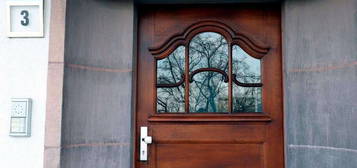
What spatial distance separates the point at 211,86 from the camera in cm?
230

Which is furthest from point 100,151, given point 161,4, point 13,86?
point 161,4

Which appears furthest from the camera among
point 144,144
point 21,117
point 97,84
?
point 144,144

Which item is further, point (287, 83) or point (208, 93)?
point (208, 93)

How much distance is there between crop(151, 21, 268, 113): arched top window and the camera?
2.29 metres

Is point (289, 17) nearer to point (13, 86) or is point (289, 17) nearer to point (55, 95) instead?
point (55, 95)

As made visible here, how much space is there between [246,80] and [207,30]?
410 mm

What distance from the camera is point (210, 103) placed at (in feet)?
7.55

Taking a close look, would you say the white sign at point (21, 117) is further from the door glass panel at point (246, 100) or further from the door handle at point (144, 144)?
the door glass panel at point (246, 100)

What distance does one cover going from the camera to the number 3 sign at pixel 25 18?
206cm

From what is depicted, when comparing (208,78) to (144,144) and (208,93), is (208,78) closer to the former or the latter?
(208,93)

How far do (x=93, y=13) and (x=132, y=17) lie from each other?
0.24 m

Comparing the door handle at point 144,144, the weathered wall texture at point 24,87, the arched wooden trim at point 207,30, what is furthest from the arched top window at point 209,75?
the weathered wall texture at point 24,87

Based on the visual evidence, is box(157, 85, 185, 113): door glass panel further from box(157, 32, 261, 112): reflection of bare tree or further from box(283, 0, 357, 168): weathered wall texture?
box(283, 0, 357, 168): weathered wall texture

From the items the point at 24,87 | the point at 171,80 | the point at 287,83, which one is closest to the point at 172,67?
the point at 171,80
